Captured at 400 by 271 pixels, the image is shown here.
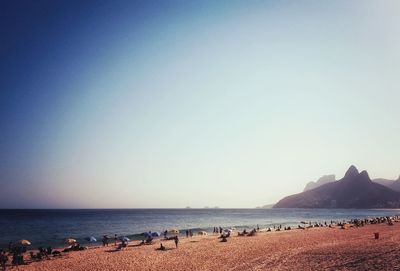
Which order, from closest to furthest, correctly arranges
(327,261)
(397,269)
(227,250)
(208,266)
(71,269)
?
(397,269)
(327,261)
(208,266)
(71,269)
(227,250)

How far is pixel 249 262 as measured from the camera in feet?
72.2

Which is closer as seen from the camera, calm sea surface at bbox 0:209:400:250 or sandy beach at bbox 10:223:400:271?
sandy beach at bbox 10:223:400:271

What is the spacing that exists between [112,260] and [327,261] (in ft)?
57.7

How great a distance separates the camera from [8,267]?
24109 millimetres

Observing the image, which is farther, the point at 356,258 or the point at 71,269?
the point at 71,269

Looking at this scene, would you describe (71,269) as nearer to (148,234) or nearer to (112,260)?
(112,260)

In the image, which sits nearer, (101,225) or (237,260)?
(237,260)

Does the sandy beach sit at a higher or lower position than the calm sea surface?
higher

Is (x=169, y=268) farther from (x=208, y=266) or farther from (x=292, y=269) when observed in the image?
(x=292, y=269)

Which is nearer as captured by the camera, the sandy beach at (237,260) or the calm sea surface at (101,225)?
the sandy beach at (237,260)

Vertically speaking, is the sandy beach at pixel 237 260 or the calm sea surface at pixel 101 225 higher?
the sandy beach at pixel 237 260

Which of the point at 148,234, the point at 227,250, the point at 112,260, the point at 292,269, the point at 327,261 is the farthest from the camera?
the point at 148,234

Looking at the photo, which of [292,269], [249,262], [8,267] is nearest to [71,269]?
[8,267]

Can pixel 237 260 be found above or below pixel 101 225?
above
